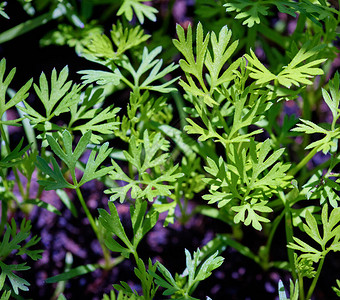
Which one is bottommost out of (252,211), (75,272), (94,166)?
(75,272)

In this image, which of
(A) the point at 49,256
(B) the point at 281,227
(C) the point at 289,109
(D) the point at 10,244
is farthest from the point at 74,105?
(C) the point at 289,109

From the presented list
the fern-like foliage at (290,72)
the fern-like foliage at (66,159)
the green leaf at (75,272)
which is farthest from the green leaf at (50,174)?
the fern-like foliage at (290,72)

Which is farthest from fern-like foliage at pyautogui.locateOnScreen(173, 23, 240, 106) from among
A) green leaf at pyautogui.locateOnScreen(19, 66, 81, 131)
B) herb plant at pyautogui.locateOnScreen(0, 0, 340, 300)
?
green leaf at pyautogui.locateOnScreen(19, 66, 81, 131)

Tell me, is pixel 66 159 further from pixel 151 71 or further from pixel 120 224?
pixel 151 71

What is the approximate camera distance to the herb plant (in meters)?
0.83

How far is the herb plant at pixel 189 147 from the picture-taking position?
0.83 m

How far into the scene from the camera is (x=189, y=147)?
1078mm

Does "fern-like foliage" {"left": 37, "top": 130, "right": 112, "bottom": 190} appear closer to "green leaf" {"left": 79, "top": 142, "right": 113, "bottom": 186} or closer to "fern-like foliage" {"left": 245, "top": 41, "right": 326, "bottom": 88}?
"green leaf" {"left": 79, "top": 142, "right": 113, "bottom": 186}

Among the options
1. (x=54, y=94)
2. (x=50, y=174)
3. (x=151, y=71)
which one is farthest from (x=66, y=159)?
(x=151, y=71)

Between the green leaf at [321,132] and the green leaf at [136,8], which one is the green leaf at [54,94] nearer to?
the green leaf at [136,8]

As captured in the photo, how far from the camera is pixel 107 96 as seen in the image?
135 centimetres

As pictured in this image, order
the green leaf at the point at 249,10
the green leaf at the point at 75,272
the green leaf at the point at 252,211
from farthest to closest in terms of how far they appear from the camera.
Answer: the green leaf at the point at 75,272, the green leaf at the point at 249,10, the green leaf at the point at 252,211

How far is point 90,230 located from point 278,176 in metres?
0.62

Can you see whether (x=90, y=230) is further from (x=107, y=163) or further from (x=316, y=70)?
(x=316, y=70)
